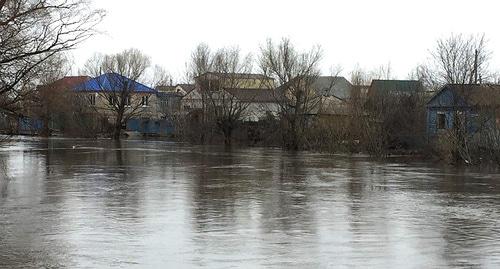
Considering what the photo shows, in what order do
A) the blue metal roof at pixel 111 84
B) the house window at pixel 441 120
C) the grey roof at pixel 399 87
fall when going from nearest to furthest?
1. the house window at pixel 441 120
2. the grey roof at pixel 399 87
3. the blue metal roof at pixel 111 84

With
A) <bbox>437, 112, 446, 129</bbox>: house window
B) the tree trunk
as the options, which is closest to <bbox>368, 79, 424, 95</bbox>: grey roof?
<bbox>437, 112, 446, 129</bbox>: house window

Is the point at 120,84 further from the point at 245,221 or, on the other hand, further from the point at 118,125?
the point at 245,221

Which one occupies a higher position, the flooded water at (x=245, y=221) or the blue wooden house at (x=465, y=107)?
the blue wooden house at (x=465, y=107)

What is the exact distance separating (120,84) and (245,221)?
6685cm

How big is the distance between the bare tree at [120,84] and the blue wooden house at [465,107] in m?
42.2

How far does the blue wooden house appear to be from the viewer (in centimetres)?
3553

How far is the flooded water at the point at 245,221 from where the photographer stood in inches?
375

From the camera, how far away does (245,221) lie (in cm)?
1327

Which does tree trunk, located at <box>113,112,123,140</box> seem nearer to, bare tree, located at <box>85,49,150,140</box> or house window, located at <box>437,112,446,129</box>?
bare tree, located at <box>85,49,150,140</box>

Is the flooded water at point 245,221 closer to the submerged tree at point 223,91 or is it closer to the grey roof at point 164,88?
the submerged tree at point 223,91

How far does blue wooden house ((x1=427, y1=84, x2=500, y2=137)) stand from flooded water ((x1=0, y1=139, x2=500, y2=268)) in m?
11.9

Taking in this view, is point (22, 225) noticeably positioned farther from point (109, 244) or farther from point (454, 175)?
point (454, 175)

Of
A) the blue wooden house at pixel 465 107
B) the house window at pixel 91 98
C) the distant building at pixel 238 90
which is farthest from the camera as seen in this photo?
the house window at pixel 91 98

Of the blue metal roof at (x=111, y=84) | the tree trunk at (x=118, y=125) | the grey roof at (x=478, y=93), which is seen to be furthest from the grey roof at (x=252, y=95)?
the grey roof at (x=478, y=93)
